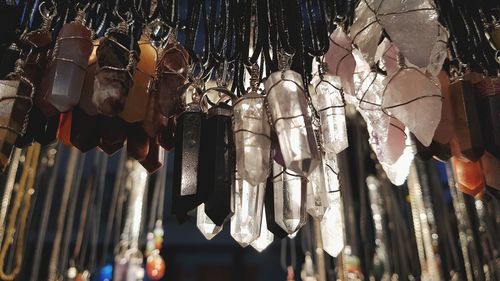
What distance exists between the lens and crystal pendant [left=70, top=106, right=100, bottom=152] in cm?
82

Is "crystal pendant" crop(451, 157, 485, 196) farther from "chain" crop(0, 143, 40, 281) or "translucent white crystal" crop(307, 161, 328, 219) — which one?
"chain" crop(0, 143, 40, 281)

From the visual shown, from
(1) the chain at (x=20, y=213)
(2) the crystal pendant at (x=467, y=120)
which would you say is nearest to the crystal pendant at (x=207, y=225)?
(2) the crystal pendant at (x=467, y=120)

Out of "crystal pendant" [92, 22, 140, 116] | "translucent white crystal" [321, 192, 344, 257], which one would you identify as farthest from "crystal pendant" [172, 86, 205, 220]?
"translucent white crystal" [321, 192, 344, 257]

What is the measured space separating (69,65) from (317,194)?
436 millimetres

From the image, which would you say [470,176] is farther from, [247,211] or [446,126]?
[247,211]

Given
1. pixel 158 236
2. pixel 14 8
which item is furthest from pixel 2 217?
pixel 158 236

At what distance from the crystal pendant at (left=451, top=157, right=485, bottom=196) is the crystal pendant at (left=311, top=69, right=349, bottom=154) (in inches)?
9.0

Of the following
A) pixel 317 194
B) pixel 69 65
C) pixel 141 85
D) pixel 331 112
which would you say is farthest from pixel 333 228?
pixel 69 65

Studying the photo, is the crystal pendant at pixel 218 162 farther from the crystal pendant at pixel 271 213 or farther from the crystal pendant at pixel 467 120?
the crystal pendant at pixel 467 120

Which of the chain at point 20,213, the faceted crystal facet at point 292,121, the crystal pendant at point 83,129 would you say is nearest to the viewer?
the faceted crystal facet at point 292,121

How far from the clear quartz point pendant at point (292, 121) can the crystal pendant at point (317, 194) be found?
0.27 feet

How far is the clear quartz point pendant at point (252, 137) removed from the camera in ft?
2.49

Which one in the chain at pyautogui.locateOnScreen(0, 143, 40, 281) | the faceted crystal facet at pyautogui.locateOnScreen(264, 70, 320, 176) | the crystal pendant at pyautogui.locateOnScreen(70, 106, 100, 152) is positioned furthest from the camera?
the chain at pyautogui.locateOnScreen(0, 143, 40, 281)

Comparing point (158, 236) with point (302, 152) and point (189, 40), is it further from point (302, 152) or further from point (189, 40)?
point (302, 152)
